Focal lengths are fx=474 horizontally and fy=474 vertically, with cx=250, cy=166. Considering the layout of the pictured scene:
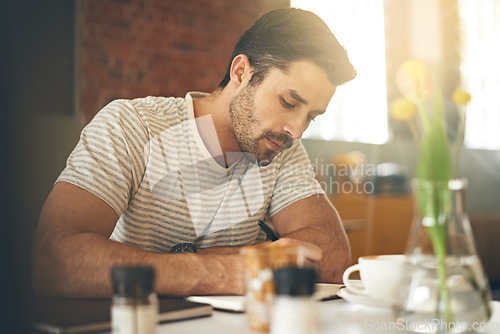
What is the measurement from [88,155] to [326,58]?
0.72m

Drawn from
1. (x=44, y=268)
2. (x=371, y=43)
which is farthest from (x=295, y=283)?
(x=371, y=43)

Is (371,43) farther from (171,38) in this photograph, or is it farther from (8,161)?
(8,161)

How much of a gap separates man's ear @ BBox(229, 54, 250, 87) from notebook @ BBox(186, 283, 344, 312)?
0.76 metres

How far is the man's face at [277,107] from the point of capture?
53.6 inches

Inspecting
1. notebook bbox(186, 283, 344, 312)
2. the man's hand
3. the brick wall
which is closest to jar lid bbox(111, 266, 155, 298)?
notebook bbox(186, 283, 344, 312)

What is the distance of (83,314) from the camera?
0.66m

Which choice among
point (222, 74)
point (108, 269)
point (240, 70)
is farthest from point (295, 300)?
point (222, 74)

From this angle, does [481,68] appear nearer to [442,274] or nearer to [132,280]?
[442,274]

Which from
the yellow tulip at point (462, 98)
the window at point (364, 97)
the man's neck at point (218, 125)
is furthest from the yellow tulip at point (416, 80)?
the window at point (364, 97)

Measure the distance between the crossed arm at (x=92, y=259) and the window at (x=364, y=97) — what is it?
2.80 meters

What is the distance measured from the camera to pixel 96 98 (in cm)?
270

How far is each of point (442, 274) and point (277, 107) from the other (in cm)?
89

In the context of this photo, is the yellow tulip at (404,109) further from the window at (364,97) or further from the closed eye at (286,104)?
the window at (364,97)

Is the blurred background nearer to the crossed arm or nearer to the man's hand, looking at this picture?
the crossed arm
